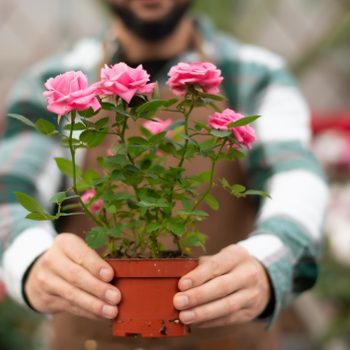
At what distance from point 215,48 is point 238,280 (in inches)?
33.5

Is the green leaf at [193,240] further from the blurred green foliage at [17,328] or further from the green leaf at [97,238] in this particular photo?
the blurred green foliage at [17,328]

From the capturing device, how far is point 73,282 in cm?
170

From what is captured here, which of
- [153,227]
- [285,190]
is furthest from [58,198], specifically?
[285,190]

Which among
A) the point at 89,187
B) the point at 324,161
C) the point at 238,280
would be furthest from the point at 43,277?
the point at 324,161

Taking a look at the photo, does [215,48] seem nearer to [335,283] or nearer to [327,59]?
[335,283]

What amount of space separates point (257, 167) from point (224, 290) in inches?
22.6

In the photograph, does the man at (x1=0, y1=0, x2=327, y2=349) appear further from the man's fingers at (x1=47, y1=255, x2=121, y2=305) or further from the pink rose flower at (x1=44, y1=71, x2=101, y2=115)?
the pink rose flower at (x1=44, y1=71, x2=101, y2=115)

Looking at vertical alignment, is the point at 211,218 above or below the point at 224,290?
above

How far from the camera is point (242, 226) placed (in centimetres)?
232

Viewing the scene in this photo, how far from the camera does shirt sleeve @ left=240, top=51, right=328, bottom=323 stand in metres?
1.91

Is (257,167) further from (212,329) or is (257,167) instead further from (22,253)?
(22,253)

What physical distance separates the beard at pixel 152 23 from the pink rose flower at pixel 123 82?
79cm

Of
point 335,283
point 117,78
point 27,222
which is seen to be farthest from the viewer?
point 335,283

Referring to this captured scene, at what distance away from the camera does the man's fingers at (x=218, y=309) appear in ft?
5.41
